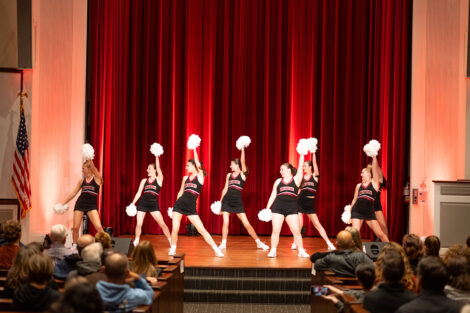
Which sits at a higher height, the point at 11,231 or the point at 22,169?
the point at 22,169

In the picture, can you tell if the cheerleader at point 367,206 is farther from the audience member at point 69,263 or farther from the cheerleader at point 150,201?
the audience member at point 69,263

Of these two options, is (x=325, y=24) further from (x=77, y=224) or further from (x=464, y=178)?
(x=77, y=224)

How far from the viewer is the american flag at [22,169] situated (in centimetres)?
878

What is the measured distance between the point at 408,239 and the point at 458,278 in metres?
1.06

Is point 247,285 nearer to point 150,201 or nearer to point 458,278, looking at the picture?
point 150,201

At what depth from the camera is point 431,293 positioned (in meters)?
3.29

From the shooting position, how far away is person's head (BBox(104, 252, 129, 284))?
11.8ft

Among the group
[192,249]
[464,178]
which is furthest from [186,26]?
[464,178]

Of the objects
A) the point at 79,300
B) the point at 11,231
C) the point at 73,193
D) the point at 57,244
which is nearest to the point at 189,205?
the point at 73,193

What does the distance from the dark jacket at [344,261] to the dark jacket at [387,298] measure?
1336 millimetres

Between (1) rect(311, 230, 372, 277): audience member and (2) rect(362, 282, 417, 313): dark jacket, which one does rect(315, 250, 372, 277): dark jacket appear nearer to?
(1) rect(311, 230, 372, 277): audience member

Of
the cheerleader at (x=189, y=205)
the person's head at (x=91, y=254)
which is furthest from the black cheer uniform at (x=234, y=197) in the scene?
the person's head at (x=91, y=254)

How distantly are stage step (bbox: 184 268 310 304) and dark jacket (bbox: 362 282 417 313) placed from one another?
394cm

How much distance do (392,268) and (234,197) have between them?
6023 millimetres
